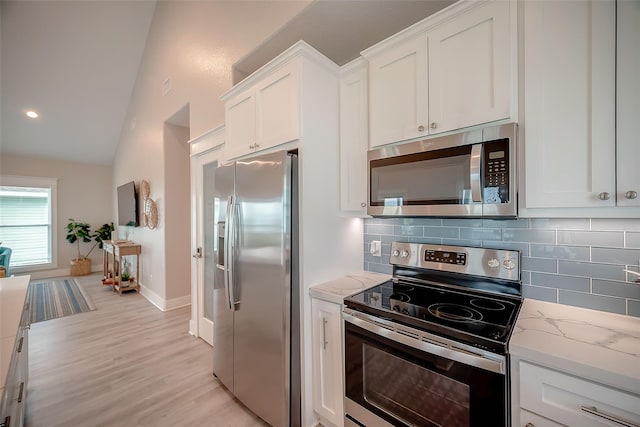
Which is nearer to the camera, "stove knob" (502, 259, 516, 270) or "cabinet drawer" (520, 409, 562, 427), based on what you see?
"cabinet drawer" (520, 409, 562, 427)

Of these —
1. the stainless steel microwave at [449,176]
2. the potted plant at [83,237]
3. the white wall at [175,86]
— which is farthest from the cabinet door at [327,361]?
the potted plant at [83,237]

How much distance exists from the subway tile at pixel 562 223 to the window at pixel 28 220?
8793 millimetres

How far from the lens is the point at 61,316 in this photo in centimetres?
370

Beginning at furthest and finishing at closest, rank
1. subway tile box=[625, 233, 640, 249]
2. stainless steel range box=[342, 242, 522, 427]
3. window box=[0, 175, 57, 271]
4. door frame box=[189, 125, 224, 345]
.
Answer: window box=[0, 175, 57, 271]
door frame box=[189, 125, 224, 345]
subway tile box=[625, 233, 640, 249]
stainless steel range box=[342, 242, 522, 427]

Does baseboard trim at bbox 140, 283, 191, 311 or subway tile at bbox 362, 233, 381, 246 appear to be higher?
subway tile at bbox 362, 233, 381, 246

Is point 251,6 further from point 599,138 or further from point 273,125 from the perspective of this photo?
point 599,138

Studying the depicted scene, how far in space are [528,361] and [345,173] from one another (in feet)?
4.57

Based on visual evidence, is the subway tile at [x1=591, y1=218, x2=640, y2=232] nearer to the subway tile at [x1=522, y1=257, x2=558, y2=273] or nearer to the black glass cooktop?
the subway tile at [x1=522, y1=257, x2=558, y2=273]

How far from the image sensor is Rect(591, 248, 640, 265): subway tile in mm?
1212

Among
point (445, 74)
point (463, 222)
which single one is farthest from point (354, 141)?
point (463, 222)

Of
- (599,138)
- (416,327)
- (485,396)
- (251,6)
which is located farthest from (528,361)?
(251,6)

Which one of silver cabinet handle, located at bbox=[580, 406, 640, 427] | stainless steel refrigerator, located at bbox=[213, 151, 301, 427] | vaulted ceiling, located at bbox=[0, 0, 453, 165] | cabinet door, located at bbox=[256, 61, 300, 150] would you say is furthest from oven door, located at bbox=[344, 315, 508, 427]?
vaulted ceiling, located at bbox=[0, 0, 453, 165]

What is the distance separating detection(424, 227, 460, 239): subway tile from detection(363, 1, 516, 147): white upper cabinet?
2.16 ft

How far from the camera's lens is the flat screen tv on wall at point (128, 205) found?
495 cm
